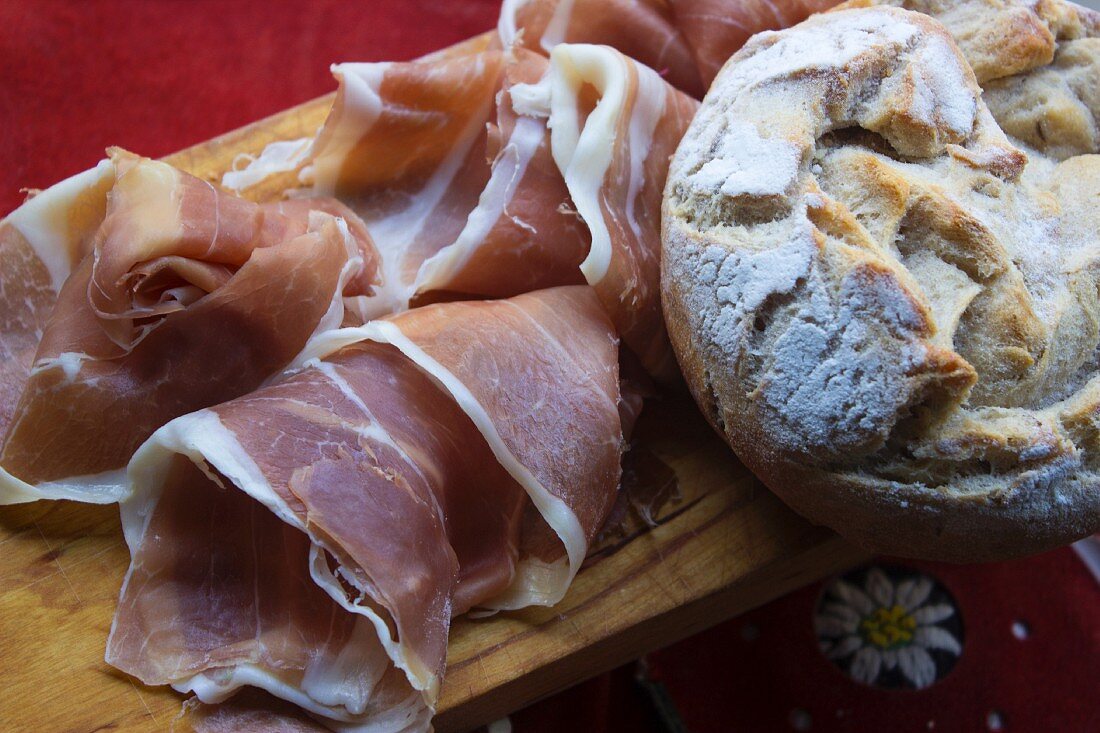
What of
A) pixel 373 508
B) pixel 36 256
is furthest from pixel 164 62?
pixel 373 508

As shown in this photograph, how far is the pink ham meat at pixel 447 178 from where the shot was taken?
147cm

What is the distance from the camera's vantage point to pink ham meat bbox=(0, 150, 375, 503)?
1309 millimetres

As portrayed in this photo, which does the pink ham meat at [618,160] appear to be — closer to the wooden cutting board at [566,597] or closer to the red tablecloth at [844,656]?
the wooden cutting board at [566,597]

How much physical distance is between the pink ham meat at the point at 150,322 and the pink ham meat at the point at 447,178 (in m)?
0.16

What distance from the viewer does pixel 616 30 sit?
1.65 metres

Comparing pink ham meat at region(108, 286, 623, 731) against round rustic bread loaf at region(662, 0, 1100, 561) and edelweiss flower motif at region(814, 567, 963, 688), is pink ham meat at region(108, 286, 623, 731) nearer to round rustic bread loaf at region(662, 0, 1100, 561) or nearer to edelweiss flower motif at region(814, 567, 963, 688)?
round rustic bread loaf at region(662, 0, 1100, 561)

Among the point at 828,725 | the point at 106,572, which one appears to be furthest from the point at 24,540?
the point at 828,725

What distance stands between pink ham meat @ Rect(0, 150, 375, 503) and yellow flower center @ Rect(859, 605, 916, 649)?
1.18 meters

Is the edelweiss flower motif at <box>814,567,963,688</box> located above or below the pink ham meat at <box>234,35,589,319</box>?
below

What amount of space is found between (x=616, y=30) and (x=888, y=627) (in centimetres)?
126

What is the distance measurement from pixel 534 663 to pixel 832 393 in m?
0.57

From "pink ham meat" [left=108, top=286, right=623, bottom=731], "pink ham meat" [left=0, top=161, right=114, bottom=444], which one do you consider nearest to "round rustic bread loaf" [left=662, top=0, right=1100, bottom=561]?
"pink ham meat" [left=108, top=286, right=623, bottom=731]

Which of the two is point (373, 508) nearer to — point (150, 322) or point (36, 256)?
point (150, 322)

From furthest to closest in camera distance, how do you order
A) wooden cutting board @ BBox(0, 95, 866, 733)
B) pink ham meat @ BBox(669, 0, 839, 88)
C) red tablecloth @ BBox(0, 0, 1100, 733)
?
red tablecloth @ BBox(0, 0, 1100, 733) → pink ham meat @ BBox(669, 0, 839, 88) → wooden cutting board @ BBox(0, 95, 866, 733)
